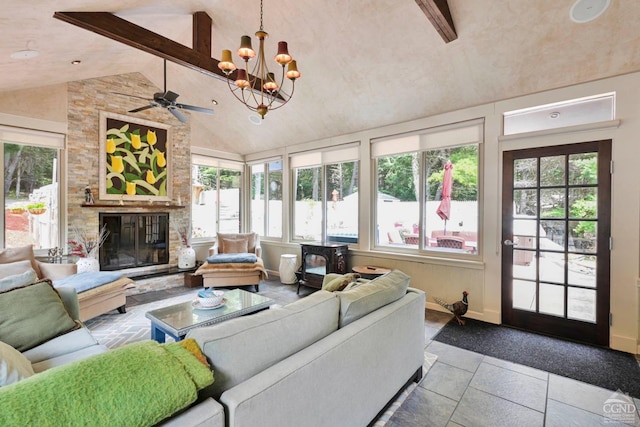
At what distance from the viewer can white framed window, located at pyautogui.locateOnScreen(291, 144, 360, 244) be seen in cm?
498

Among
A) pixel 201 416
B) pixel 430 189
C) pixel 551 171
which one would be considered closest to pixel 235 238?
pixel 430 189

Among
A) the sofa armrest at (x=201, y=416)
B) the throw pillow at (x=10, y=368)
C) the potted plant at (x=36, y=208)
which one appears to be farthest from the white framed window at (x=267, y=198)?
the sofa armrest at (x=201, y=416)

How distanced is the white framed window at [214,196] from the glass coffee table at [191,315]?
137 inches

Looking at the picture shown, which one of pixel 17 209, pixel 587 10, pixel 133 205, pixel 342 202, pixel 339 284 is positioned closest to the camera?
pixel 339 284

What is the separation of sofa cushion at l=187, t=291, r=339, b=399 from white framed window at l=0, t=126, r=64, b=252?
15.7 ft

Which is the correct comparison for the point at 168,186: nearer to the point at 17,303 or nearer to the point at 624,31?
the point at 17,303

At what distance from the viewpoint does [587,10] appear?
2455 millimetres

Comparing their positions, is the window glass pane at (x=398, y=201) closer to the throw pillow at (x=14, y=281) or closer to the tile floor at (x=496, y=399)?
the tile floor at (x=496, y=399)

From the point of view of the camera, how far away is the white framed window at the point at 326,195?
4.98 meters

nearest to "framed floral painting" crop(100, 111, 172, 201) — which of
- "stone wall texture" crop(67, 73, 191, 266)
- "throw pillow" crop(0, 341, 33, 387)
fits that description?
"stone wall texture" crop(67, 73, 191, 266)

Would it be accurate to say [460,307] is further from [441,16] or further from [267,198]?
[267,198]

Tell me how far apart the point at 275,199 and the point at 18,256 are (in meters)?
3.92

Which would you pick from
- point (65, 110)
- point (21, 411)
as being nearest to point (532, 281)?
point (21, 411)

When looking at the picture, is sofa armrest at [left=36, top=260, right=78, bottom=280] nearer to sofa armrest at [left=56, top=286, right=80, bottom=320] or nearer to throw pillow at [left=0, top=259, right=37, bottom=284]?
throw pillow at [left=0, top=259, right=37, bottom=284]
